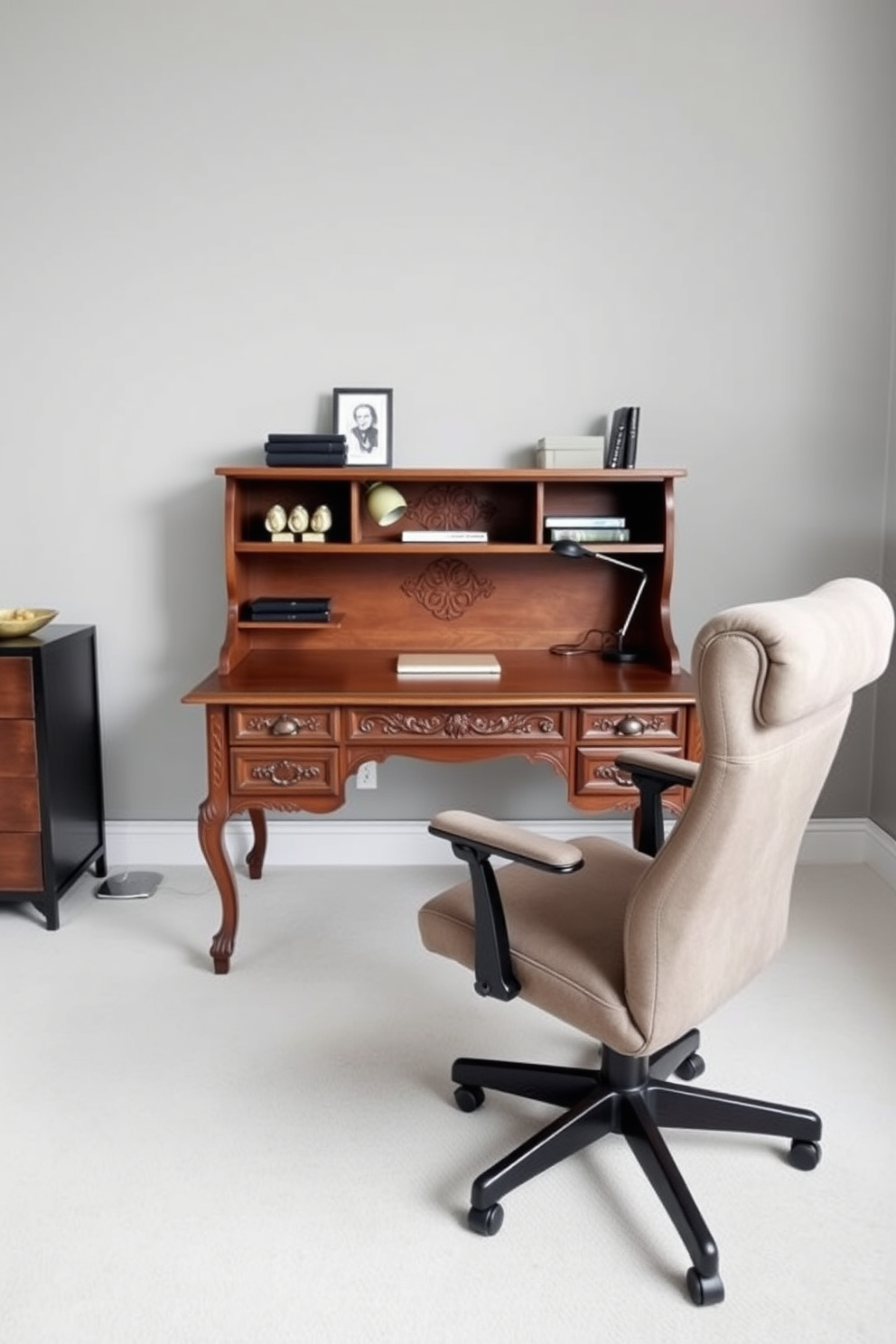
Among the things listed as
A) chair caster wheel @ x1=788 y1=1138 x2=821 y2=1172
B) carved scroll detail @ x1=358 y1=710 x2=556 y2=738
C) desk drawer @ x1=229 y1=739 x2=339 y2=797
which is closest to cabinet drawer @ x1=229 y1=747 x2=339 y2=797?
desk drawer @ x1=229 y1=739 x2=339 y2=797

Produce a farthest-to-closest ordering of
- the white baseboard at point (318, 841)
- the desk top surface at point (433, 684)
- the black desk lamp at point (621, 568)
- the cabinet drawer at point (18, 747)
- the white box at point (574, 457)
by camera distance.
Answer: the white baseboard at point (318, 841), the white box at point (574, 457), the cabinet drawer at point (18, 747), the black desk lamp at point (621, 568), the desk top surface at point (433, 684)

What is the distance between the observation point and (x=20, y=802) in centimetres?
289

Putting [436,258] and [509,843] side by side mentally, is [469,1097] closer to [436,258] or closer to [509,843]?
[509,843]

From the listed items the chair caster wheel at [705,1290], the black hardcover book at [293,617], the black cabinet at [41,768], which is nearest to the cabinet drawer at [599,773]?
the black hardcover book at [293,617]

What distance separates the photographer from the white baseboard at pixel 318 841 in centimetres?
338

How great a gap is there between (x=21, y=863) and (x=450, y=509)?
154 cm

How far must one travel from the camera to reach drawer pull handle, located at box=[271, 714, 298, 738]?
102 inches

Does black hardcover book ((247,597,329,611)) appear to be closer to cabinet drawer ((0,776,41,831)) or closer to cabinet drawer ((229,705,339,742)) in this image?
cabinet drawer ((229,705,339,742))

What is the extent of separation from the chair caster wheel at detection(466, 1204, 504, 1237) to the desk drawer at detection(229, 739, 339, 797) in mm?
1128

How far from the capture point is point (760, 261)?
3158mm

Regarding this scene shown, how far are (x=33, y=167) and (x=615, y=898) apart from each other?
264 cm

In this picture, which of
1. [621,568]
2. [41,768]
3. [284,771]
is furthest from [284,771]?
[621,568]

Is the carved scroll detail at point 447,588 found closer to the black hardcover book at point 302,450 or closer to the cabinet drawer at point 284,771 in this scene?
the black hardcover book at point 302,450

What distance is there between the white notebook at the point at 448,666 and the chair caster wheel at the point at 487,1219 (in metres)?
1.34
